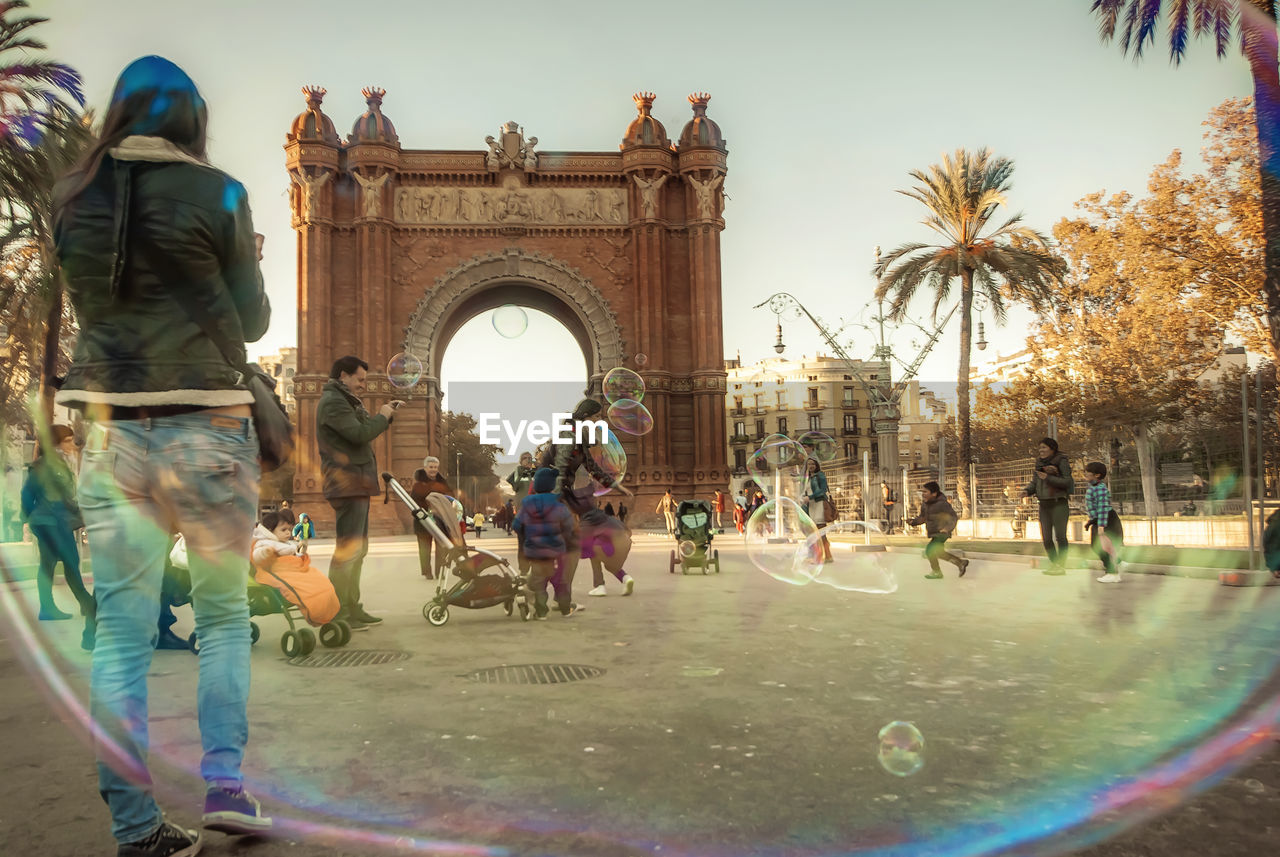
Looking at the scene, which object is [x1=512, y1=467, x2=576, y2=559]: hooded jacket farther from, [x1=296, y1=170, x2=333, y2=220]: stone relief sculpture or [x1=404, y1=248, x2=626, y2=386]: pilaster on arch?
[x1=296, y1=170, x2=333, y2=220]: stone relief sculpture

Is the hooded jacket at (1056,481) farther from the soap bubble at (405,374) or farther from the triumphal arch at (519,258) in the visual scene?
the triumphal arch at (519,258)

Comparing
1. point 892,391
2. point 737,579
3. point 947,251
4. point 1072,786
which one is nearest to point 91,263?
point 1072,786

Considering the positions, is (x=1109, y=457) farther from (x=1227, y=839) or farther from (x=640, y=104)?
(x=1227, y=839)

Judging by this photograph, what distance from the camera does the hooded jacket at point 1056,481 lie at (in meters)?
12.9

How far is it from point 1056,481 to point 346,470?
30.4 feet

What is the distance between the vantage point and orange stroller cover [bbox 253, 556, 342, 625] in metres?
6.66

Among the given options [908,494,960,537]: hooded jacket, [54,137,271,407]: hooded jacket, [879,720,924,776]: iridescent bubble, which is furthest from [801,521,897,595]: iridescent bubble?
[54,137,271,407]: hooded jacket

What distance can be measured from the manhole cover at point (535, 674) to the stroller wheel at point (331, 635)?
155cm

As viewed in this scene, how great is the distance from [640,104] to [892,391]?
50.1ft

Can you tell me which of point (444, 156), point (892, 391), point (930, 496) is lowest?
point (930, 496)

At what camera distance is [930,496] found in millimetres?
13562

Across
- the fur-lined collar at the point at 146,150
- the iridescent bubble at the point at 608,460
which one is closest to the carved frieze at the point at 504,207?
the iridescent bubble at the point at 608,460

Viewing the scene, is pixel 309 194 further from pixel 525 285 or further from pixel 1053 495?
pixel 1053 495

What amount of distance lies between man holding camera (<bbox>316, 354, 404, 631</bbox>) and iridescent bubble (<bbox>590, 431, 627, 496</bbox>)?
315 centimetres
